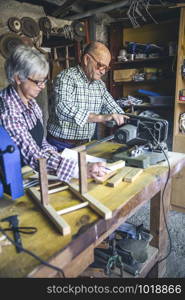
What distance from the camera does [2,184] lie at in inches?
44.9

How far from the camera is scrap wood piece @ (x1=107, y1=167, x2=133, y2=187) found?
4.20ft

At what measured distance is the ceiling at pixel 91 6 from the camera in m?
2.99

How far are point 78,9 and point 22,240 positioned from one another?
3.63 m

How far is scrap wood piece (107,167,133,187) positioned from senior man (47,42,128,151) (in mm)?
587

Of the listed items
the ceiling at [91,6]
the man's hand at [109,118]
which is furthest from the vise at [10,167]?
the ceiling at [91,6]

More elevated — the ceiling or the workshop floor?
the ceiling

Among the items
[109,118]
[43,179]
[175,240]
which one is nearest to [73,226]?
[43,179]

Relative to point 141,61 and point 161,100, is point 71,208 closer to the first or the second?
point 161,100

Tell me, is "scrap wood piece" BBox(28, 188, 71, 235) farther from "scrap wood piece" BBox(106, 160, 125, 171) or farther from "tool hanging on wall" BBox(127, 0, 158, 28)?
"tool hanging on wall" BBox(127, 0, 158, 28)

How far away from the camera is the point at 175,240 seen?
8.18 ft

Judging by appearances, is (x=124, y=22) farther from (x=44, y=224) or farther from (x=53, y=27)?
(x=44, y=224)

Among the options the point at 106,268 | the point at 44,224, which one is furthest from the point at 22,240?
the point at 106,268

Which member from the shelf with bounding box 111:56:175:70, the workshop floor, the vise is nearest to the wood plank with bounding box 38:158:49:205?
the vise

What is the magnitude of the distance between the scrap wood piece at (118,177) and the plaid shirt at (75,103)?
71 cm
